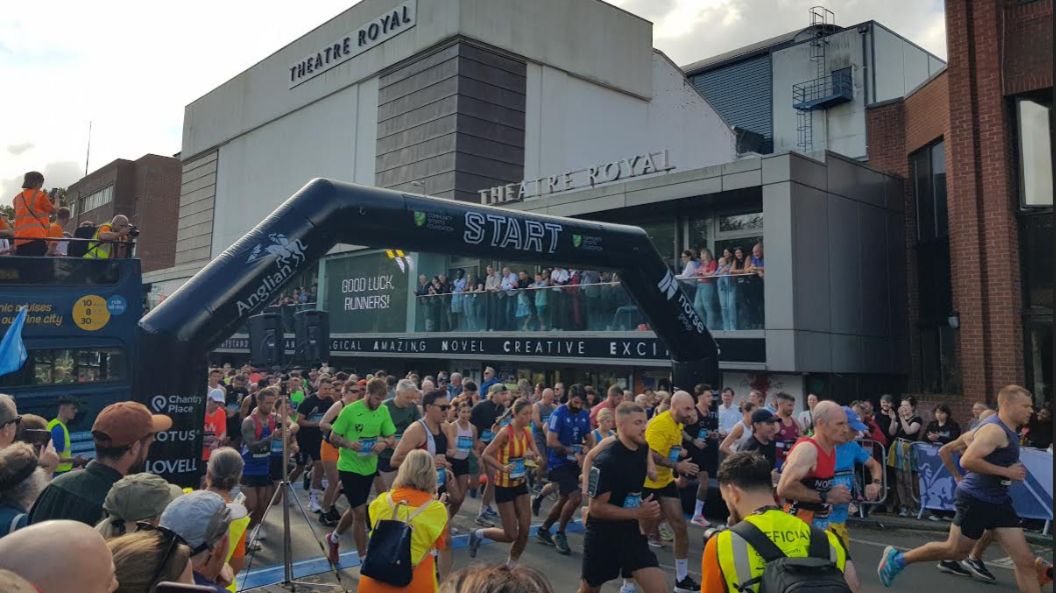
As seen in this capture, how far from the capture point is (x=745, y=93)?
113ft

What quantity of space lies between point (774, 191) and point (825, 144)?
17.7m

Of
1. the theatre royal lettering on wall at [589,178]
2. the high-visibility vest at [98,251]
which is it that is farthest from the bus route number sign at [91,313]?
the theatre royal lettering on wall at [589,178]

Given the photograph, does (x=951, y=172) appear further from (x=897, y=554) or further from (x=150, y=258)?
(x=150, y=258)

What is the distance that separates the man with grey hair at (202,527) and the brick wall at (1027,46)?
50.5 feet

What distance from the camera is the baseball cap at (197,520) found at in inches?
119

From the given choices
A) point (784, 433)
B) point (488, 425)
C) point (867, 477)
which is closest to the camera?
point (784, 433)

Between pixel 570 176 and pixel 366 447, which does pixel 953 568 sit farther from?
pixel 570 176

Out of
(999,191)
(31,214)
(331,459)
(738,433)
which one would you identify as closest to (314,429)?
(331,459)

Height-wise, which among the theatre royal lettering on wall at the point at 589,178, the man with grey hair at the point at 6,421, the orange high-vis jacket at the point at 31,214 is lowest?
the man with grey hair at the point at 6,421

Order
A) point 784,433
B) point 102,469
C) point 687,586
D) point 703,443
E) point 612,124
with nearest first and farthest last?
1. point 102,469
2. point 687,586
3. point 703,443
4. point 784,433
5. point 612,124

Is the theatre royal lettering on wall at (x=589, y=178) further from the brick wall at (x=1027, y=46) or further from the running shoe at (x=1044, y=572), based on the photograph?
the running shoe at (x=1044, y=572)

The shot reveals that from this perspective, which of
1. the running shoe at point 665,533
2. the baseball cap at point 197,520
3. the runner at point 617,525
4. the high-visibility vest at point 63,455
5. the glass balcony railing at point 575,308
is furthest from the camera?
the glass balcony railing at point 575,308

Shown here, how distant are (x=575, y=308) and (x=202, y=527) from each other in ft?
48.3

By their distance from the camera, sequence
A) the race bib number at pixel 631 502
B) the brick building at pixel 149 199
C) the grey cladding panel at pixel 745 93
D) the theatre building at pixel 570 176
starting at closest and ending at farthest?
the race bib number at pixel 631 502 → the theatre building at pixel 570 176 → the grey cladding panel at pixel 745 93 → the brick building at pixel 149 199
